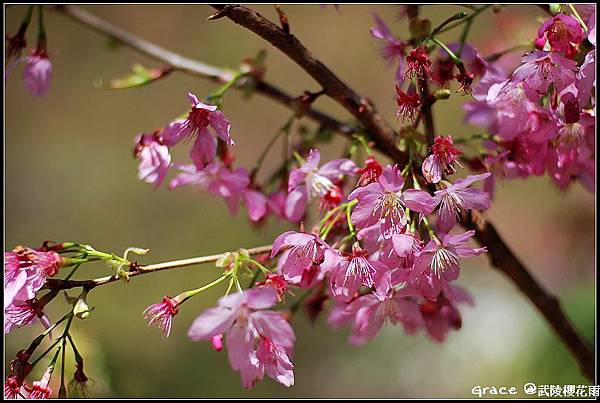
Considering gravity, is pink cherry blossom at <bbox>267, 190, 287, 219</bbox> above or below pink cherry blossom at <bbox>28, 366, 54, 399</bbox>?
above

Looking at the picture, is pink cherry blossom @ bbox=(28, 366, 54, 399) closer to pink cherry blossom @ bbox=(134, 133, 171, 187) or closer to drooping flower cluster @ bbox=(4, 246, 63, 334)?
drooping flower cluster @ bbox=(4, 246, 63, 334)

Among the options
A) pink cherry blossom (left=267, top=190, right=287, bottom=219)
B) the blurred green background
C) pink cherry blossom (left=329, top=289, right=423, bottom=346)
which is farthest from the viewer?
the blurred green background

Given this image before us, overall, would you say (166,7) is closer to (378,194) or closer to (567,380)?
(567,380)

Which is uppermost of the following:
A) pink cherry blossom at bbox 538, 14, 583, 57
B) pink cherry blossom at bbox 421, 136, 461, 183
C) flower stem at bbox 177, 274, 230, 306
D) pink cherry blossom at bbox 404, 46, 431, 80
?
pink cherry blossom at bbox 538, 14, 583, 57

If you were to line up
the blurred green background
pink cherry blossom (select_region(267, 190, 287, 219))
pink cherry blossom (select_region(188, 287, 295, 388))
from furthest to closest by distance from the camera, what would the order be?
the blurred green background → pink cherry blossom (select_region(267, 190, 287, 219)) → pink cherry blossom (select_region(188, 287, 295, 388))

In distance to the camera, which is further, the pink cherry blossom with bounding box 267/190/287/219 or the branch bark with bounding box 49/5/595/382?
the pink cherry blossom with bounding box 267/190/287/219

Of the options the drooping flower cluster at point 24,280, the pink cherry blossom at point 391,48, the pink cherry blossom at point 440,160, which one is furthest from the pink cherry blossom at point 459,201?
the drooping flower cluster at point 24,280

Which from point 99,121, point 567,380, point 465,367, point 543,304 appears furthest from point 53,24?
point 543,304

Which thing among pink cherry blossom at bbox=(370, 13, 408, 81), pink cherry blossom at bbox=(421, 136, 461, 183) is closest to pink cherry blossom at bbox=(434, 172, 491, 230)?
pink cherry blossom at bbox=(421, 136, 461, 183)
